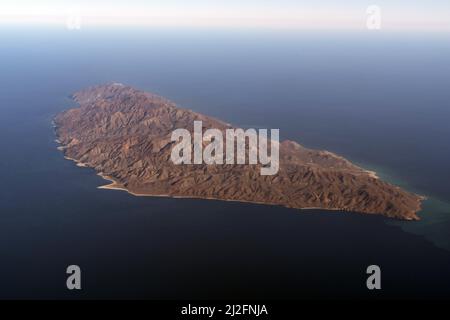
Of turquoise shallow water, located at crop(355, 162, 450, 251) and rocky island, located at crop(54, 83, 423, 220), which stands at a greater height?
rocky island, located at crop(54, 83, 423, 220)

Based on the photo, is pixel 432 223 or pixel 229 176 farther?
pixel 229 176

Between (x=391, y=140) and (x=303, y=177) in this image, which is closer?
(x=303, y=177)

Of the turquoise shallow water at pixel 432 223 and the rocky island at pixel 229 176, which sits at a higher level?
the rocky island at pixel 229 176

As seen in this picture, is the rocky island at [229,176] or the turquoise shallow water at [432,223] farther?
the rocky island at [229,176]

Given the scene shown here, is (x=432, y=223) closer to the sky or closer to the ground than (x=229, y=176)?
closer to the ground

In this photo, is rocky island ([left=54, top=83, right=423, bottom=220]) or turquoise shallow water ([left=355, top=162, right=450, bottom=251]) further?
rocky island ([left=54, top=83, right=423, bottom=220])
